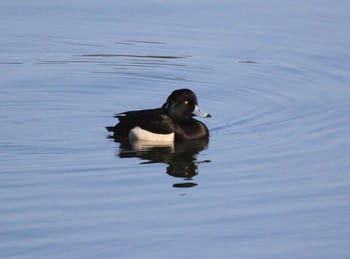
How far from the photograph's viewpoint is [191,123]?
46.4ft

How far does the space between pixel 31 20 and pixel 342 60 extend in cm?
565

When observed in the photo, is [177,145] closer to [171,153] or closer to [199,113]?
[171,153]

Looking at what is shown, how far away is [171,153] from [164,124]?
743mm

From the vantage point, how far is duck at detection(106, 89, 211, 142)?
546 inches

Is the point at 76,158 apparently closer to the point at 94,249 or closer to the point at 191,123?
the point at 191,123

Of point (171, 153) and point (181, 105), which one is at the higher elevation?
point (181, 105)

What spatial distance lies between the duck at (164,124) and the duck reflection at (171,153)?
0.32 feet

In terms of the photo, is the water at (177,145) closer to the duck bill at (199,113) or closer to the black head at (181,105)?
the duck bill at (199,113)

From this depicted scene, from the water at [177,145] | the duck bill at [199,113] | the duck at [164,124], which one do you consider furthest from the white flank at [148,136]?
the duck bill at [199,113]

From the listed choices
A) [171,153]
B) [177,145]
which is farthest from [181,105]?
[171,153]

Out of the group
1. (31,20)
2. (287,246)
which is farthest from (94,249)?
(31,20)

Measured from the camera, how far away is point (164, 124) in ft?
45.9

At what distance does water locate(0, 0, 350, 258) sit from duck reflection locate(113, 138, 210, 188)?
0.04 metres

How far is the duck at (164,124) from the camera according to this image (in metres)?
13.9
